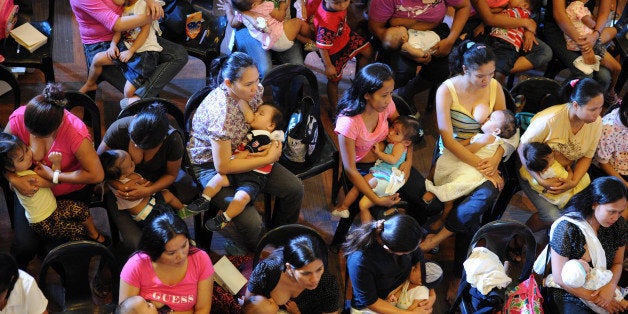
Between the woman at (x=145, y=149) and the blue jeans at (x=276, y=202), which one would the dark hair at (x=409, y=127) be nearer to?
the blue jeans at (x=276, y=202)

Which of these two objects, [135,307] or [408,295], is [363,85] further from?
[135,307]

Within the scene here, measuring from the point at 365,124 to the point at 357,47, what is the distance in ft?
3.25

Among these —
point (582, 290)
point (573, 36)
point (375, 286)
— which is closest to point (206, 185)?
point (375, 286)

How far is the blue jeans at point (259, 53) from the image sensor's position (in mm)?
4770

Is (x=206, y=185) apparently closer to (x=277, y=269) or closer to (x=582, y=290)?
(x=277, y=269)

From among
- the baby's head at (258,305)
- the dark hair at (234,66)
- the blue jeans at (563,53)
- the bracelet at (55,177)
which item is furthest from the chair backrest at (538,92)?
the bracelet at (55,177)

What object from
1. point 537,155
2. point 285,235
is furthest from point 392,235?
point 537,155

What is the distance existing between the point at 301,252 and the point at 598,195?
1.52m

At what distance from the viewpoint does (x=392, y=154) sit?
418 cm

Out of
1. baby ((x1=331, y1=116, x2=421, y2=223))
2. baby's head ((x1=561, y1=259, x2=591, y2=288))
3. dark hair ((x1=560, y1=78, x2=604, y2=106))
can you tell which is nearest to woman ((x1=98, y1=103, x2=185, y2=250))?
baby ((x1=331, y1=116, x2=421, y2=223))

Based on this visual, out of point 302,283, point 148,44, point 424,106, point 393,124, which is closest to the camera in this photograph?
point 302,283

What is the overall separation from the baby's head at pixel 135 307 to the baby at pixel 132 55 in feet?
5.22

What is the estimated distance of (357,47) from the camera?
489cm

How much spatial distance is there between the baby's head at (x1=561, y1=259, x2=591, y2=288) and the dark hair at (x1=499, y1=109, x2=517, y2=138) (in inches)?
32.8
